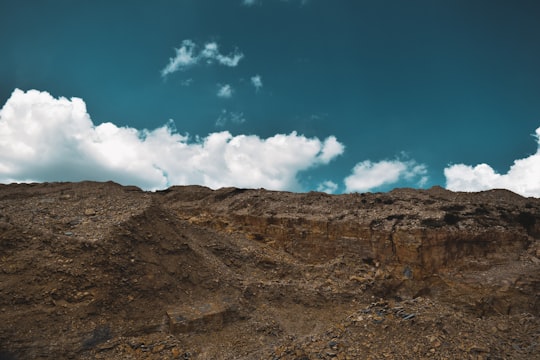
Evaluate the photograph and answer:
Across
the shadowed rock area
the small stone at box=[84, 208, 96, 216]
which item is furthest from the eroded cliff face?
the small stone at box=[84, 208, 96, 216]

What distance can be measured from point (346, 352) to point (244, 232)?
1062cm

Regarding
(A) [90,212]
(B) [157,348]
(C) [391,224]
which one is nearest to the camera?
(B) [157,348]

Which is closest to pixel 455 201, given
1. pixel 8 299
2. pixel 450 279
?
pixel 450 279

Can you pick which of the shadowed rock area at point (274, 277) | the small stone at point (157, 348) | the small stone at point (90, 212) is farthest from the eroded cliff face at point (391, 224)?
the small stone at point (157, 348)

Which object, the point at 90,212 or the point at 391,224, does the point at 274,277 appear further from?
the point at 90,212

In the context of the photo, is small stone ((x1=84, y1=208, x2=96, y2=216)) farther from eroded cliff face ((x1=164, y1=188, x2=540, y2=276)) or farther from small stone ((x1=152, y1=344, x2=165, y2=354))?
eroded cliff face ((x1=164, y1=188, x2=540, y2=276))

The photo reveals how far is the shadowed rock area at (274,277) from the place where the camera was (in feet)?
31.2

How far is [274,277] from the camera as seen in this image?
15.3 metres

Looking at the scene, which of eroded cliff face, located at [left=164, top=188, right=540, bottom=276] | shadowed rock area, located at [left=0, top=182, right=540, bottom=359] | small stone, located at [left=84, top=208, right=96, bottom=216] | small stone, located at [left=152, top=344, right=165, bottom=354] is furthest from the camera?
eroded cliff face, located at [left=164, top=188, right=540, bottom=276]

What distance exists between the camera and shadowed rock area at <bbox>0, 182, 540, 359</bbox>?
31.2 ft

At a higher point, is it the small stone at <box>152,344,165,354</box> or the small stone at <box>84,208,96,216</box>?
the small stone at <box>84,208,96,216</box>

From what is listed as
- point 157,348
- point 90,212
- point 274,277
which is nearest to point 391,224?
point 274,277

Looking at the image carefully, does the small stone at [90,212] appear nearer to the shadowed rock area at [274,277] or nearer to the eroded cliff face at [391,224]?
the shadowed rock area at [274,277]

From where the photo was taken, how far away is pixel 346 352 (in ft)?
31.1
